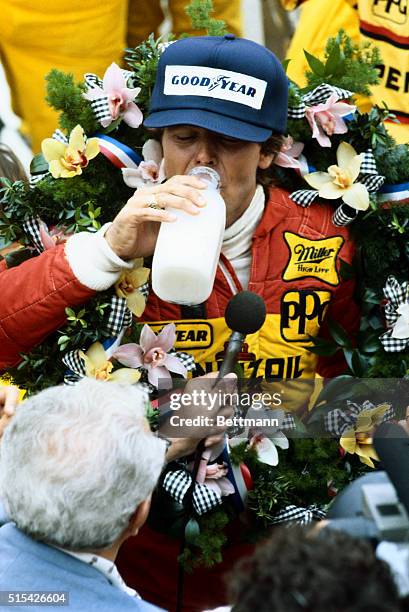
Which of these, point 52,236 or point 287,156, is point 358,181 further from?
point 52,236

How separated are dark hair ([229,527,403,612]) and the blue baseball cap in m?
1.25

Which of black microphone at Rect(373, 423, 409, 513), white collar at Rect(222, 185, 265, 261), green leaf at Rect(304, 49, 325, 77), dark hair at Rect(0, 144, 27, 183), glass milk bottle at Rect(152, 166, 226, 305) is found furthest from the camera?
dark hair at Rect(0, 144, 27, 183)

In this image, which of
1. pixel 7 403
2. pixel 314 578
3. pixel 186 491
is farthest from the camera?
pixel 186 491

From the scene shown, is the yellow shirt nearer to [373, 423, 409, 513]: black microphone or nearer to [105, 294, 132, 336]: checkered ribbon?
[105, 294, 132, 336]: checkered ribbon

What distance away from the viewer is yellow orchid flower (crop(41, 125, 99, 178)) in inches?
89.2

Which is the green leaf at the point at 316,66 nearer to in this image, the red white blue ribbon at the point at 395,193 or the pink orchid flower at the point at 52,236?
the red white blue ribbon at the point at 395,193

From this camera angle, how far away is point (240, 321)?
1906 millimetres

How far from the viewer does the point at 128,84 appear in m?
2.37

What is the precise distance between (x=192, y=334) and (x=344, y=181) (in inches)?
21.9

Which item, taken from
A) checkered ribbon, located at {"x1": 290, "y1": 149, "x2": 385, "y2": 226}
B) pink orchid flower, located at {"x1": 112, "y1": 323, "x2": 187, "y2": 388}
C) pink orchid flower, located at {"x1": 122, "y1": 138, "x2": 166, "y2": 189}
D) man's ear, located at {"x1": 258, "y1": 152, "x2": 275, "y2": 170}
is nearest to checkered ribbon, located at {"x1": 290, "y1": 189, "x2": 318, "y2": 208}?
checkered ribbon, located at {"x1": 290, "y1": 149, "x2": 385, "y2": 226}

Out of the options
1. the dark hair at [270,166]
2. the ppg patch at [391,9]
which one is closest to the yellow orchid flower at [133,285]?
the dark hair at [270,166]

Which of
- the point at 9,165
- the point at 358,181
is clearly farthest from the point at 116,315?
the point at 9,165

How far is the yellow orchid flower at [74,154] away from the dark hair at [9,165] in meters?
1.01

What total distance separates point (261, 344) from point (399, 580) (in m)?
1.23
